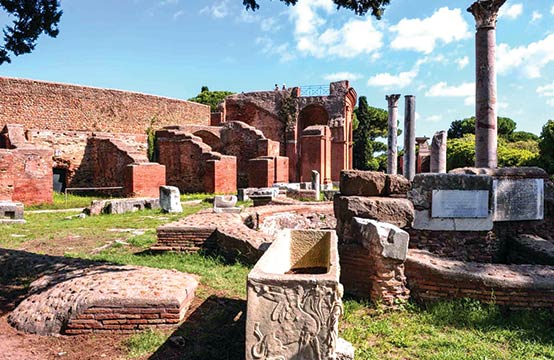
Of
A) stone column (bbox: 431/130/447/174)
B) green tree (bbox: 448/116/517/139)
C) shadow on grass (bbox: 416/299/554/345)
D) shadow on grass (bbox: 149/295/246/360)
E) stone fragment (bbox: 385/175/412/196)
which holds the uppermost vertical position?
green tree (bbox: 448/116/517/139)

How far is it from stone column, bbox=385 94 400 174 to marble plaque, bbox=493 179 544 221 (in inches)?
463

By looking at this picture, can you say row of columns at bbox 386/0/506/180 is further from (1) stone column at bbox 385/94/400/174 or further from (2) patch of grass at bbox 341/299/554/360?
(1) stone column at bbox 385/94/400/174

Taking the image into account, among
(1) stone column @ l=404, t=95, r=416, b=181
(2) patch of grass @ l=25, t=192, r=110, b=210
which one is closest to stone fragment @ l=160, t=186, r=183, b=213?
(2) patch of grass @ l=25, t=192, r=110, b=210

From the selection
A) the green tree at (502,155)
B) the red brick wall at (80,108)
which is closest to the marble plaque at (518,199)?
the green tree at (502,155)

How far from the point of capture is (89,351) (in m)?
3.32

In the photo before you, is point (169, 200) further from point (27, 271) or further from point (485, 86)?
point (485, 86)

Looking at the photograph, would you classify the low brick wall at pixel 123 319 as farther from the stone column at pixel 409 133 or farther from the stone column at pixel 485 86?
the stone column at pixel 409 133

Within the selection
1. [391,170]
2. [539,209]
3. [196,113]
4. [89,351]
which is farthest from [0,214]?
[196,113]

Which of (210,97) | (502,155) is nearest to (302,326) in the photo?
(502,155)

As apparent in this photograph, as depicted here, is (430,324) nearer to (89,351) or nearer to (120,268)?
(89,351)

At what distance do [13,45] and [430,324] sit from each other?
5797 mm

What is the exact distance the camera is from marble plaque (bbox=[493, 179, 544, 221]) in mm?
5988

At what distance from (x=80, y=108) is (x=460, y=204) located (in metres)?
20.8

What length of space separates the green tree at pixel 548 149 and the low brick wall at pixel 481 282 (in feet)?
55.0
